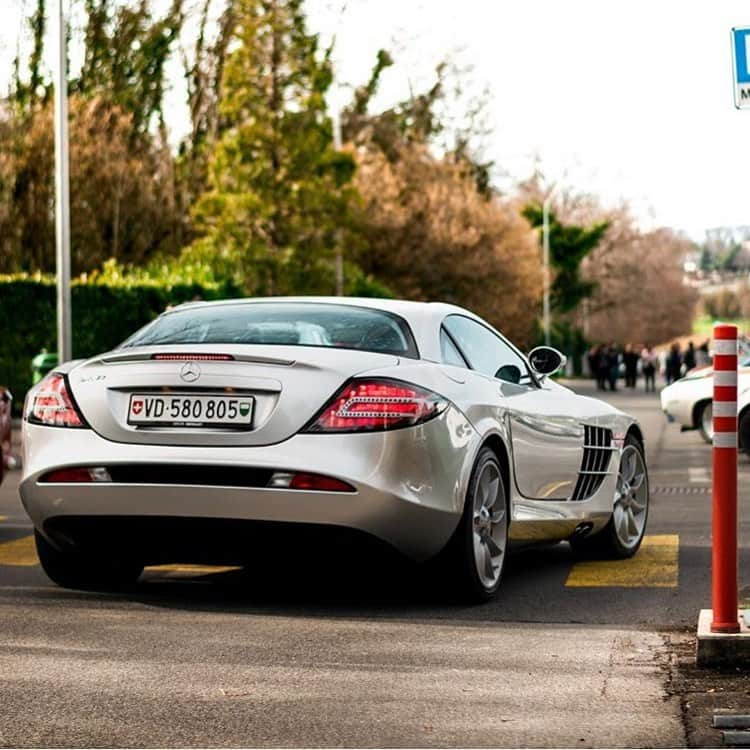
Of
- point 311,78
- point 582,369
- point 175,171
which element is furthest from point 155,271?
point 582,369

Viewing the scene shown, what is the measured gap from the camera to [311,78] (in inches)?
1593

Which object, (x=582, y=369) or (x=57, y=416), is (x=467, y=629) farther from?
(x=582, y=369)

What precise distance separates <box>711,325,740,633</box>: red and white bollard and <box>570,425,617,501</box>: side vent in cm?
291

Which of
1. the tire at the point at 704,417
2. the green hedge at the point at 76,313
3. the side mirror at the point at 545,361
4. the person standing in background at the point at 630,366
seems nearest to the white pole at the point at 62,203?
the green hedge at the point at 76,313

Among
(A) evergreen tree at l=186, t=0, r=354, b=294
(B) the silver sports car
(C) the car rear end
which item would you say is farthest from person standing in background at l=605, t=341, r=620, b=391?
(C) the car rear end

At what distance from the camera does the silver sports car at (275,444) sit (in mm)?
7645

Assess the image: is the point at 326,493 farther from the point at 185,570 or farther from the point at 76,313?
the point at 76,313

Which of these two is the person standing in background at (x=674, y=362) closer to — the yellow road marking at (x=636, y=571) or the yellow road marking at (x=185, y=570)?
the yellow road marking at (x=636, y=571)

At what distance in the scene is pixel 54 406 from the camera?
8.15 meters

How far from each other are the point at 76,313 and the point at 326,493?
2746cm

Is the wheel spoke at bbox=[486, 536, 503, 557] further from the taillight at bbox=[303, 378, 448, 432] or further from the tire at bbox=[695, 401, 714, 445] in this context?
the tire at bbox=[695, 401, 714, 445]

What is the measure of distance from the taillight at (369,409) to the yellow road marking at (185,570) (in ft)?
6.10

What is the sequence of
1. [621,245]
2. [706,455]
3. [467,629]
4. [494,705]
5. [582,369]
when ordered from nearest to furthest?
[494,705] < [467,629] < [706,455] < [582,369] < [621,245]

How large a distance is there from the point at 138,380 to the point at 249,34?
33.1m
